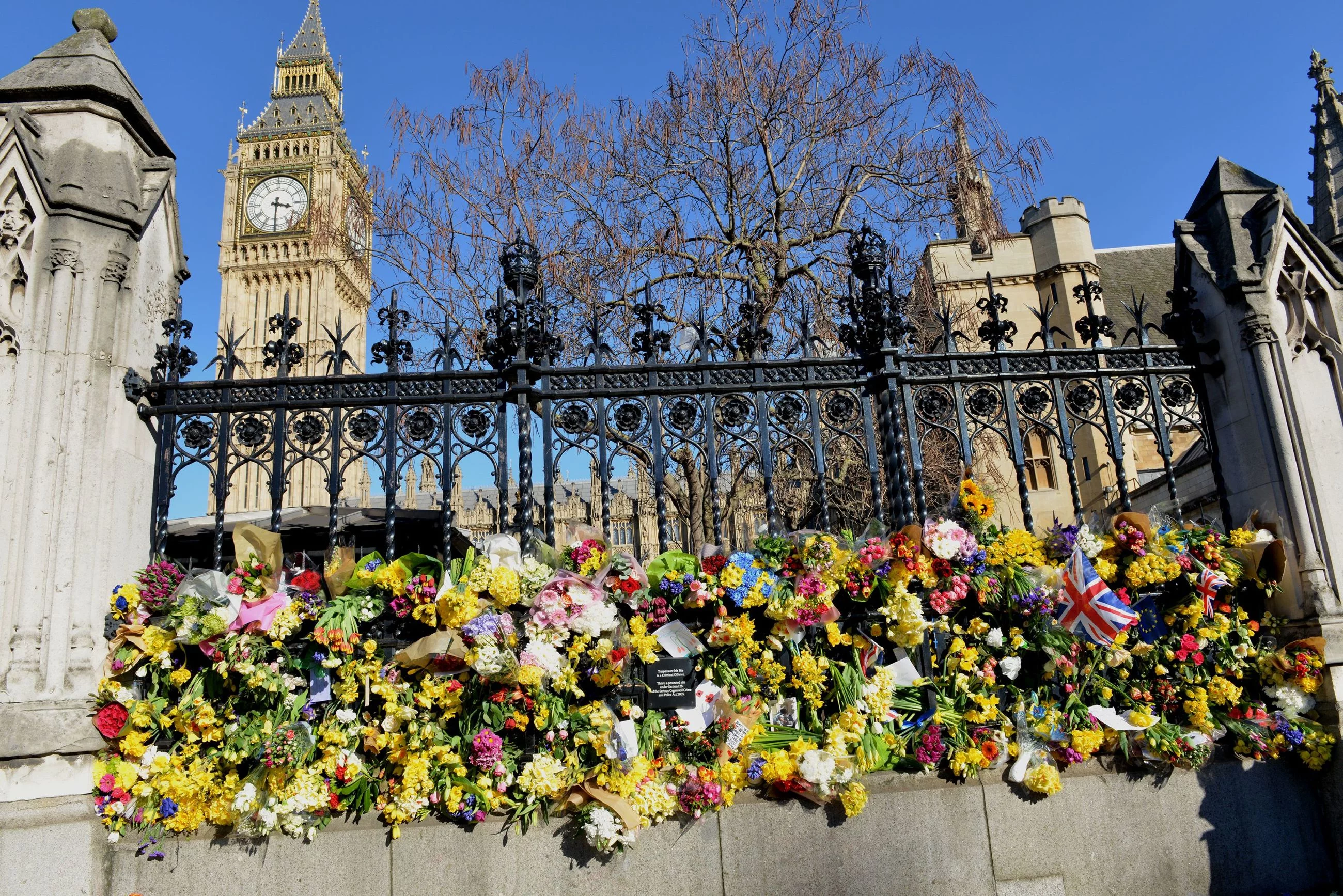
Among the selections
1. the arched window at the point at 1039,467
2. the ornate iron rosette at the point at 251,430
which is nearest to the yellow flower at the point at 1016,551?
the ornate iron rosette at the point at 251,430

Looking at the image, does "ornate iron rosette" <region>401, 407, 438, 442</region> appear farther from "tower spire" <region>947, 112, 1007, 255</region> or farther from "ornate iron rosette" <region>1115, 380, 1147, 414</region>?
"tower spire" <region>947, 112, 1007, 255</region>

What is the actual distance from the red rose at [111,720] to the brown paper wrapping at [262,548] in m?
0.92

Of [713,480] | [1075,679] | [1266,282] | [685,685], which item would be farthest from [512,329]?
[1266,282]

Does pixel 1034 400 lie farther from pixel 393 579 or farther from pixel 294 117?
pixel 294 117

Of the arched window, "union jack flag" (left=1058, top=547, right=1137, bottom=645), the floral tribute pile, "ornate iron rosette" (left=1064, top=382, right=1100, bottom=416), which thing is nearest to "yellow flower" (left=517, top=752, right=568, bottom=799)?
the floral tribute pile

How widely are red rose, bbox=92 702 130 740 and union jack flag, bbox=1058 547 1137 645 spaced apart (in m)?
5.03

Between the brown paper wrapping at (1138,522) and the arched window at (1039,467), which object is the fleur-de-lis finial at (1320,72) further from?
the arched window at (1039,467)

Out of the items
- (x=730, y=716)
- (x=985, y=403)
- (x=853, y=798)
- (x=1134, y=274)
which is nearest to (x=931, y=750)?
(x=853, y=798)

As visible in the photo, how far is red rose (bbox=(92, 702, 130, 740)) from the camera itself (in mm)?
4574

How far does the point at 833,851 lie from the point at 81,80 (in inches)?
243

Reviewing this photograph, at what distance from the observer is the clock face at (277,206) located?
61906 millimetres

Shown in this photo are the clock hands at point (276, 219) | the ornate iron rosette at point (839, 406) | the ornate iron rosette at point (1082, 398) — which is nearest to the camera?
the ornate iron rosette at point (839, 406)

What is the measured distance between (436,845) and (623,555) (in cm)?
172

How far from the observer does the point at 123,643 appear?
15.8ft
